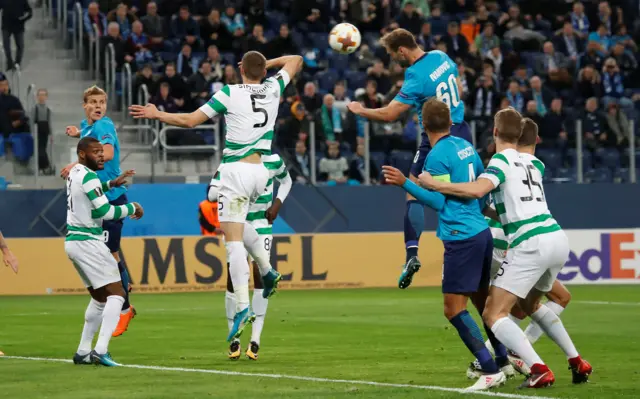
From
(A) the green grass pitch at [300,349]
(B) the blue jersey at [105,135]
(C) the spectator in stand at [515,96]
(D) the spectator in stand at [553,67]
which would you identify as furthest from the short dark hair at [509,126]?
(D) the spectator in stand at [553,67]

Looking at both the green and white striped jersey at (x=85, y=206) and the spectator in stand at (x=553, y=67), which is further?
the spectator in stand at (x=553, y=67)

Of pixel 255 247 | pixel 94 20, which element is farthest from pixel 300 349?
pixel 94 20

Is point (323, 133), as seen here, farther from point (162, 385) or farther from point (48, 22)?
point (162, 385)

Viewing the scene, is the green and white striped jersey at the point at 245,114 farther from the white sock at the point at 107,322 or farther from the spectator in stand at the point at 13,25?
the spectator in stand at the point at 13,25

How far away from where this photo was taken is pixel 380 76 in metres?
26.0

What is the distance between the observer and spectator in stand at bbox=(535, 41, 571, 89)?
28000 mm

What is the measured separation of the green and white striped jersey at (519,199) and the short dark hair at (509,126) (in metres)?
0.10

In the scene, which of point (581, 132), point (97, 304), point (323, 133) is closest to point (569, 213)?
point (581, 132)

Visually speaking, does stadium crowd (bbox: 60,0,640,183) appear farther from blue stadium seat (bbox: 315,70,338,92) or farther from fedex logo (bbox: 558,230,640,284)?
fedex logo (bbox: 558,230,640,284)

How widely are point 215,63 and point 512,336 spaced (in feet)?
57.2

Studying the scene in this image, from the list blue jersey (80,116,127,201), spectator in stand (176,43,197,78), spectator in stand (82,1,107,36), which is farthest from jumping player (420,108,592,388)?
spectator in stand (82,1,107,36)

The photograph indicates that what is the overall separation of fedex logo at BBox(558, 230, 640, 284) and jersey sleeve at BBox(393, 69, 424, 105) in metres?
12.8

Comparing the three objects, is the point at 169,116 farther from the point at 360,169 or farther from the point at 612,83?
the point at 612,83

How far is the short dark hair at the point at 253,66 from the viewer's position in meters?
11.1
